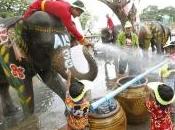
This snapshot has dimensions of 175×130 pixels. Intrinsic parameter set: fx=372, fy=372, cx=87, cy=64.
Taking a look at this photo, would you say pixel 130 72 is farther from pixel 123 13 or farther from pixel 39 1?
pixel 39 1

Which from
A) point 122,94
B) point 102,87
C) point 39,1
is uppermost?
point 39,1

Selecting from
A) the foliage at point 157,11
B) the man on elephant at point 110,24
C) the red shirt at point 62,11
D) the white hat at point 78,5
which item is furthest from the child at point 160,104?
the foliage at point 157,11

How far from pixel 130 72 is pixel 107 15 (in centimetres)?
254

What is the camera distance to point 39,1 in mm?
4477

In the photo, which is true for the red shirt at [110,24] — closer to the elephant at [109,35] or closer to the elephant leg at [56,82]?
the elephant at [109,35]

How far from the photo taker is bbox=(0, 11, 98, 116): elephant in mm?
4344

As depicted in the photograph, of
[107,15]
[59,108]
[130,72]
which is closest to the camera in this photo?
[59,108]

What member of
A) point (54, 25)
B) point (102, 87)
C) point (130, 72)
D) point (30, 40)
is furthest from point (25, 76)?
point (130, 72)

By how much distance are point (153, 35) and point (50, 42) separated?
6.65 meters

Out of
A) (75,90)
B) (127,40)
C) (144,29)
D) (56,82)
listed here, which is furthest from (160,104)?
(144,29)

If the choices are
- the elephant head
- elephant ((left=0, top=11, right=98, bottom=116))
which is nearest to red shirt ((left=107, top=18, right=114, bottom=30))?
elephant ((left=0, top=11, right=98, bottom=116))

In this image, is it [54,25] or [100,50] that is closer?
[54,25]

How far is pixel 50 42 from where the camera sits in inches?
171

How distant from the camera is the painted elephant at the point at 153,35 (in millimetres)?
9969
